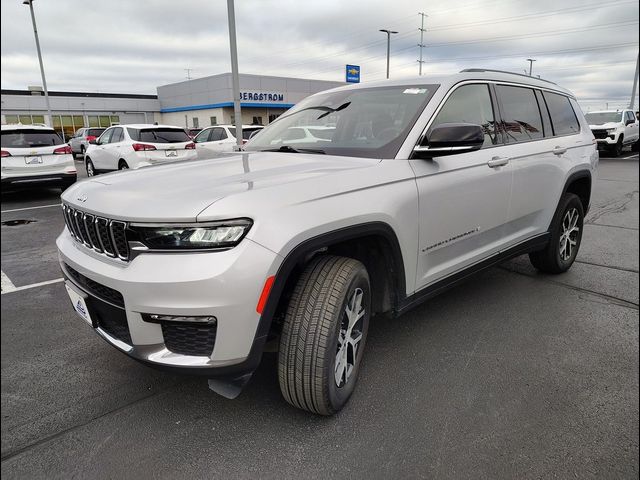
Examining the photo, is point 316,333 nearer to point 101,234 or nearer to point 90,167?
point 101,234

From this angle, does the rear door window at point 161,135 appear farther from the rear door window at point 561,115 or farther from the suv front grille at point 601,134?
the suv front grille at point 601,134

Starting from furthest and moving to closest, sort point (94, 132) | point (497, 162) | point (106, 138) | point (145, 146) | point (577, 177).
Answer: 1. point (94, 132)
2. point (106, 138)
3. point (145, 146)
4. point (577, 177)
5. point (497, 162)

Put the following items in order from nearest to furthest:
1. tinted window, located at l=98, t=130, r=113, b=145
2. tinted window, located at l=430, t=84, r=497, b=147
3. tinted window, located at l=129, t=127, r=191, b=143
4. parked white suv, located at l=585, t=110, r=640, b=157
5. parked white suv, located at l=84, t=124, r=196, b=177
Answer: tinted window, located at l=430, t=84, r=497, b=147 → parked white suv, located at l=84, t=124, r=196, b=177 → tinted window, located at l=129, t=127, r=191, b=143 → tinted window, located at l=98, t=130, r=113, b=145 → parked white suv, located at l=585, t=110, r=640, b=157

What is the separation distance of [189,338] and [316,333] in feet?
1.90

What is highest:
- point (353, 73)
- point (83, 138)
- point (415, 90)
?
point (353, 73)

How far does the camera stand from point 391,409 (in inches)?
103

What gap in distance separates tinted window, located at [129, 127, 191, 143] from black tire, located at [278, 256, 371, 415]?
11.0m

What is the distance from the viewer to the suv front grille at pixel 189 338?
6.65ft

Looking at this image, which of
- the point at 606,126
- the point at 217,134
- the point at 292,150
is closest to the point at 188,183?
the point at 292,150

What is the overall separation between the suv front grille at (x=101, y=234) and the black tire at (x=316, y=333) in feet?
2.72

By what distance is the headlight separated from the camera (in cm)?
200

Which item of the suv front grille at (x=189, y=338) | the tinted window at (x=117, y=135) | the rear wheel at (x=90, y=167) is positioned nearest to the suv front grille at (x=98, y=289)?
the suv front grille at (x=189, y=338)

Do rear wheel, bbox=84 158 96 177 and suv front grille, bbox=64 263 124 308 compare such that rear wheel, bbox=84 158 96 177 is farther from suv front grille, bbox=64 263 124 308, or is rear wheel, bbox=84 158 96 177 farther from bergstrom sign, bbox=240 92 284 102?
bergstrom sign, bbox=240 92 284 102

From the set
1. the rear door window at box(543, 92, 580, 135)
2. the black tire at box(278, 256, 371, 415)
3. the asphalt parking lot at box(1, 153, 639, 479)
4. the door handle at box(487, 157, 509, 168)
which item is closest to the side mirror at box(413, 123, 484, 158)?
the door handle at box(487, 157, 509, 168)
